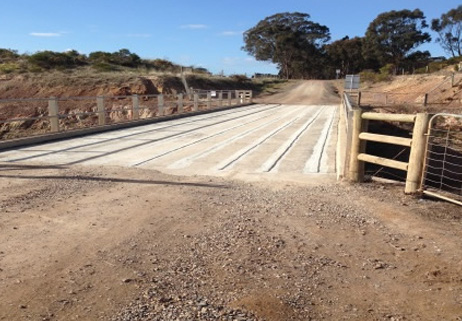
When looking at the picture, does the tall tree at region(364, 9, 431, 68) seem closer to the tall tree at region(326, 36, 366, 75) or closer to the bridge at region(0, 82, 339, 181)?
the tall tree at region(326, 36, 366, 75)

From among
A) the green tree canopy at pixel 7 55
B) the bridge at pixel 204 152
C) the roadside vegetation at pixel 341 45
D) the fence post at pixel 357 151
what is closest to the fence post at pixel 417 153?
the fence post at pixel 357 151

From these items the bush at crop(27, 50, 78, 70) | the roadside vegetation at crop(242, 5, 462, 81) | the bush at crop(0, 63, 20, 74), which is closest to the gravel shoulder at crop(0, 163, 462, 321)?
the bush at crop(0, 63, 20, 74)

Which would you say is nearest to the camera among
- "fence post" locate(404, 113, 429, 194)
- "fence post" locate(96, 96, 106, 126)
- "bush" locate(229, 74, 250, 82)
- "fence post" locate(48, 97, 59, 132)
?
"fence post" locate(404, 113, 429, 194)

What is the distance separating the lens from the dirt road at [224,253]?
3539 mm

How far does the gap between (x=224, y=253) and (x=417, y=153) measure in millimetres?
3786

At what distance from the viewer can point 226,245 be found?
15.5ft

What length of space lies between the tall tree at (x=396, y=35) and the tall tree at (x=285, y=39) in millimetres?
16880

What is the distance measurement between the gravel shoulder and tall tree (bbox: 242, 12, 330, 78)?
91.5m

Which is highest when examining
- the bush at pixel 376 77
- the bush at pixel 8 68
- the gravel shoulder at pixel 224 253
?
the bush at pixel 376 77

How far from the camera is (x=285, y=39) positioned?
Result: 308 ft

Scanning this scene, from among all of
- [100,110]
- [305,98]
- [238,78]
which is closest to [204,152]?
[100,110]

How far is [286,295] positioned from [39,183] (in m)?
5.12

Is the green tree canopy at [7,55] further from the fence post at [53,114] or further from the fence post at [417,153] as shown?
the fence post at [417,153]

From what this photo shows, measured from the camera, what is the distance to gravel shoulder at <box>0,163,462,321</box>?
354 cm
